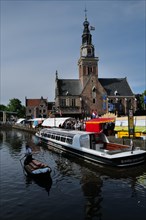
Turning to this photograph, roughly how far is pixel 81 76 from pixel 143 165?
226 ft

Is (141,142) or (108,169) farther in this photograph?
(141,142)

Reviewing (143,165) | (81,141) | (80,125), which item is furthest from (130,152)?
(80,125)

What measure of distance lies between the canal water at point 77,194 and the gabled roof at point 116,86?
68310mm

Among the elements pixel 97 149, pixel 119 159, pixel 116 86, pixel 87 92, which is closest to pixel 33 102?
pixel 87 92

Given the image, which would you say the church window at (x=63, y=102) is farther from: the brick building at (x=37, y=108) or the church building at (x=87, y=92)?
the brick building at (x=37, y=108)

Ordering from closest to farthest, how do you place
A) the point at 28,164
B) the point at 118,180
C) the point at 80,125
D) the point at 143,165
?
1. the point at 118,180
2. the point at 28,164
3. the point at 143,165
4. the point at 80,125

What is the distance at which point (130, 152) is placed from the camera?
20.3 metres

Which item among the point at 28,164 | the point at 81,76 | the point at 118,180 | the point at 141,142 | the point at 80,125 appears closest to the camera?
the point at 118,180

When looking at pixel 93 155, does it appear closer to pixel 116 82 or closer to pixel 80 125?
pixel 80 125

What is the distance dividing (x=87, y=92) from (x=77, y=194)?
71.5 m

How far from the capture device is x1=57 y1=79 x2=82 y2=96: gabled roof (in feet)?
283

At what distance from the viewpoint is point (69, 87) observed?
87.6m

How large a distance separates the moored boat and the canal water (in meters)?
0.78

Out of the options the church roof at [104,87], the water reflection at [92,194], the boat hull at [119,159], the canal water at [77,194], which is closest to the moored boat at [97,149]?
the boat hull at [119,159]
